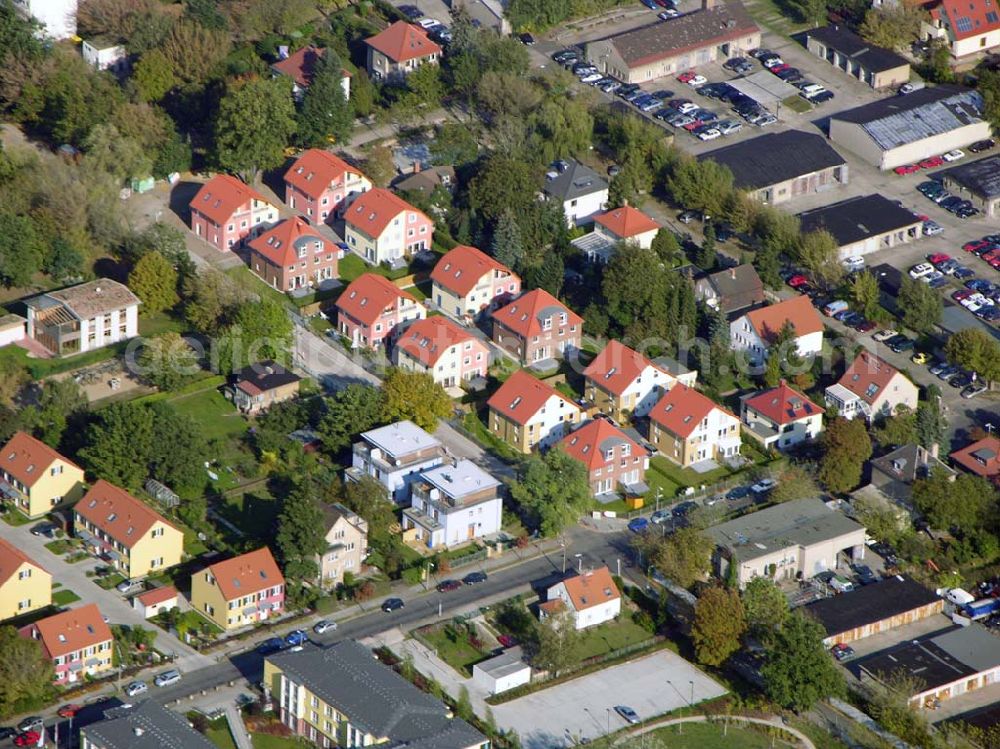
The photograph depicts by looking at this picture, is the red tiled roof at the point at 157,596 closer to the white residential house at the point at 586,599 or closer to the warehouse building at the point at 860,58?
the white residential house at the point at 586,599

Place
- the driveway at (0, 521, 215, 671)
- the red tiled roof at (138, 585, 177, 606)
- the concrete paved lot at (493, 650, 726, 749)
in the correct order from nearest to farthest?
the concrete paved lot at (493, 650, 726, 749) → the driveway at (0, 521, 215, 671) → the red tiled roof at (138, 585, 177, 606)

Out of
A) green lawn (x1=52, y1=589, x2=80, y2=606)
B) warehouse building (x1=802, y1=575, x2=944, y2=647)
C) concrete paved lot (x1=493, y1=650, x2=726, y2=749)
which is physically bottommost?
green lawn (x1=52, y1=589, x2=80, y2=606)

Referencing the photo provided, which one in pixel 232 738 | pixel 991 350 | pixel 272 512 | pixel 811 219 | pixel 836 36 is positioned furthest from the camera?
pixel 836 36

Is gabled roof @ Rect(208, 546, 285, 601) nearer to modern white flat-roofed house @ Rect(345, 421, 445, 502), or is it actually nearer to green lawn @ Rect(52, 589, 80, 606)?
green lawn @ Rect(52, 589, 80, 606)

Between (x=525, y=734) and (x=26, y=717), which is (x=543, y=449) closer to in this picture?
(x=525, y=734)

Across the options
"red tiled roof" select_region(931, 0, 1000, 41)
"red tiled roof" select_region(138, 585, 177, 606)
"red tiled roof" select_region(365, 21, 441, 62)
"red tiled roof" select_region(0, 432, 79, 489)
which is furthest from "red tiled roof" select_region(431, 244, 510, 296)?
"red tiled roof" select_region(931, 0, 1000, 41)

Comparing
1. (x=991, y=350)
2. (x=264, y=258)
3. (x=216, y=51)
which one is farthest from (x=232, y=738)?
(x=216, y=51)

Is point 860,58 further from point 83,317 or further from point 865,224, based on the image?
point 83,317
